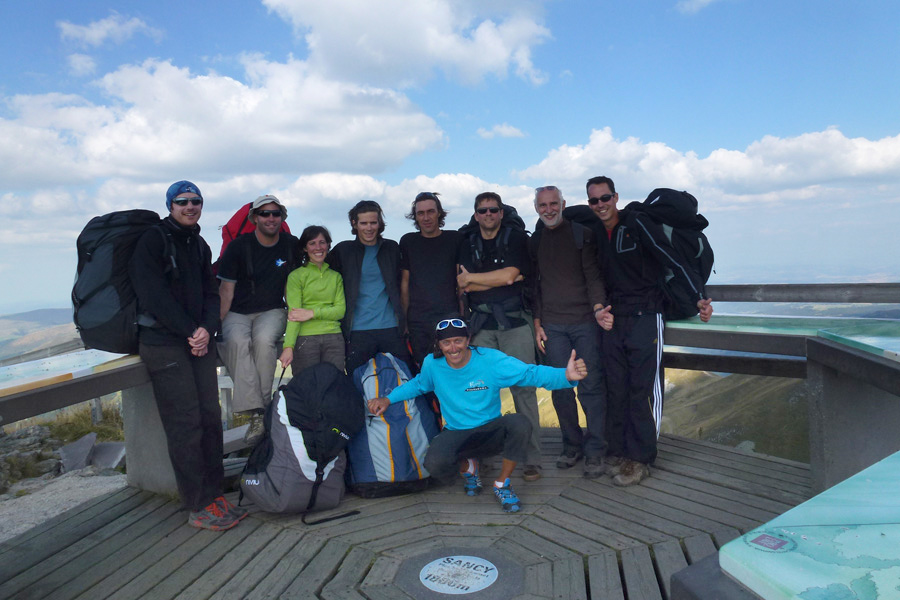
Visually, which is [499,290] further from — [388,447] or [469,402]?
[388,447]

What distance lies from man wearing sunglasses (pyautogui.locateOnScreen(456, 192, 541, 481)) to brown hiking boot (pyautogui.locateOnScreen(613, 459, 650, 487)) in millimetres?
658

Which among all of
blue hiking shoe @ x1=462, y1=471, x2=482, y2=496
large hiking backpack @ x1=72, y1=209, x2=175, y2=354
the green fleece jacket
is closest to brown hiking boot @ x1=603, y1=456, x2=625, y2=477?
blue hiking shoe @ x1=462, y1=471, x2=482, y2=496

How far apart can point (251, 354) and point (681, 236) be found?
11.7 feet

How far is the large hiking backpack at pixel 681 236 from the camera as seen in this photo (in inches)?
186

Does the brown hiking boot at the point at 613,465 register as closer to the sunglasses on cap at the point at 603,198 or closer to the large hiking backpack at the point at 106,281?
the sunglasses on cap at the point at 603,198

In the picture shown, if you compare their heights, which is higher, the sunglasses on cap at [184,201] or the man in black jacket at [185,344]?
the sunglasses on cap at [184,201]

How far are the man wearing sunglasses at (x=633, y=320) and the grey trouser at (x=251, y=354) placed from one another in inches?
109

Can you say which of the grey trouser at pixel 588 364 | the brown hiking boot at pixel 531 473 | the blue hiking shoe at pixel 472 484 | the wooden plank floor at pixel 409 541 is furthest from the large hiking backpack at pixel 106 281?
the brown hiking boot at pixel 531 473

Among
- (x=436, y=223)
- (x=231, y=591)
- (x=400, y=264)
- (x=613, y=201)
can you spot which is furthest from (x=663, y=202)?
(x=231, y=591)

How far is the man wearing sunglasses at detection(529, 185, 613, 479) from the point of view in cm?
502

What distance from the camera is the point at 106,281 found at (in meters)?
4.10

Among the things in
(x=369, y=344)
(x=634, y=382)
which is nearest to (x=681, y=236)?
(x=634, y=382)

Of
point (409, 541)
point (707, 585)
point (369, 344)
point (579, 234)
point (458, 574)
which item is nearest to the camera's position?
point (707, 585)

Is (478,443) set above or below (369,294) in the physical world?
below
